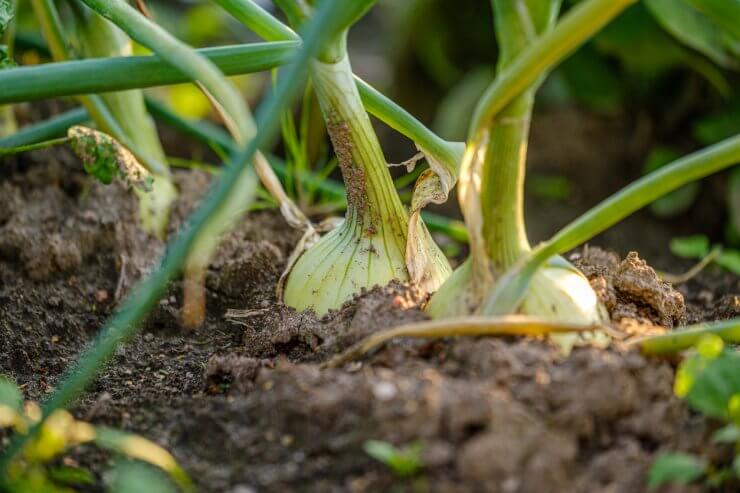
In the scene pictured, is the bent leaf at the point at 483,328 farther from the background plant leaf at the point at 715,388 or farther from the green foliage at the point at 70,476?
the green foliage at the point at 70,476

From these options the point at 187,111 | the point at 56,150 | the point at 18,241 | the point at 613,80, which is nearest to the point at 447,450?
the point at 18,241

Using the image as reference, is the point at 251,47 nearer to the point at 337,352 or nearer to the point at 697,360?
the point at 337,352

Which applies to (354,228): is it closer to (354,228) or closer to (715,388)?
(354,228)

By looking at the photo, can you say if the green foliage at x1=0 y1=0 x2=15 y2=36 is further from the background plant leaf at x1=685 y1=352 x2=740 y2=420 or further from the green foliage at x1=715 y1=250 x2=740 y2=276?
the green foliage at x1=715 y1=250 x2=740 y2=276

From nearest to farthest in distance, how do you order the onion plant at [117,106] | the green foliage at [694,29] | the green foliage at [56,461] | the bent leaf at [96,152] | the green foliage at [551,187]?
the green foliage at [56,461] < the bent leaf at [96,152] < the onion plant at [117,106] < the green foliage at [694,29] < the green foliage at [551,187]

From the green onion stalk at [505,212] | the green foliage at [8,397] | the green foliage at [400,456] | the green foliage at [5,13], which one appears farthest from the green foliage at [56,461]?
the green foliage at [5,13]

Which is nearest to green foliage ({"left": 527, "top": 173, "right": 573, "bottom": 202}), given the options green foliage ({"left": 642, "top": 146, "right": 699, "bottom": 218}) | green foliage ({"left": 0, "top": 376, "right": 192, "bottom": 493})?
green foliage ({"left": 642, "top": 146, "right": 699, "bottom": 218})
